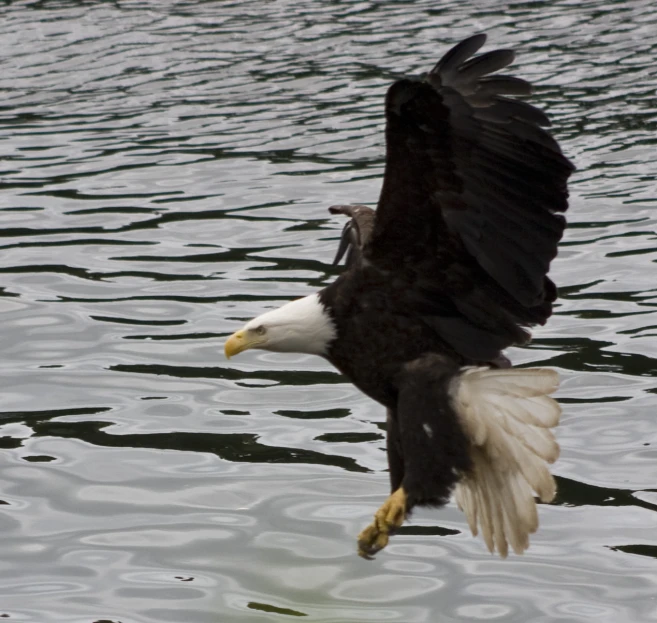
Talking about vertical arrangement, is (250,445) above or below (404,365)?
below

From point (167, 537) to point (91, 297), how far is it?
9.22ft

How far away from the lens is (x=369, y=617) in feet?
16.3

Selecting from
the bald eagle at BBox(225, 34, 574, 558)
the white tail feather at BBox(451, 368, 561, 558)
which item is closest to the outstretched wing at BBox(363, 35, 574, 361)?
the bald eagle at BBox(225, 34, 574, 558)

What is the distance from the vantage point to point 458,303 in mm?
5031

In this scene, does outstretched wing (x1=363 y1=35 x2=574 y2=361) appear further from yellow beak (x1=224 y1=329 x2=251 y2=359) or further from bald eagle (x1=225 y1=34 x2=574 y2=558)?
yellow beak (x1=224 y1=329 x2=251 y2=359)

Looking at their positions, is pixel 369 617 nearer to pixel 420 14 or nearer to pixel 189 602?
pixel 189 602

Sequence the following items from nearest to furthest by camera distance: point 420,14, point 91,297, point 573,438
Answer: point 573,438, point 91,297, point 420,14

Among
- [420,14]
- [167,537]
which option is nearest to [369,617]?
[167,537]

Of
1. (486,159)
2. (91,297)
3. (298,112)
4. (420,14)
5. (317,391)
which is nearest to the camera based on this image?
(486,159)

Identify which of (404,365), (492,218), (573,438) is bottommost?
(573,438)

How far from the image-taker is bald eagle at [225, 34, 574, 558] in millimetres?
4699

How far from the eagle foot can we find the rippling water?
23 centimetres

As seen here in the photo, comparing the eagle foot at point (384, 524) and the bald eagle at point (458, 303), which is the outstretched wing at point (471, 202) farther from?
the eagle foot at point (384, 524)

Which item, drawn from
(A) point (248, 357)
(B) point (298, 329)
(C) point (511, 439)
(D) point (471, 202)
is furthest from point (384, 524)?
(A) point (248, 357)
